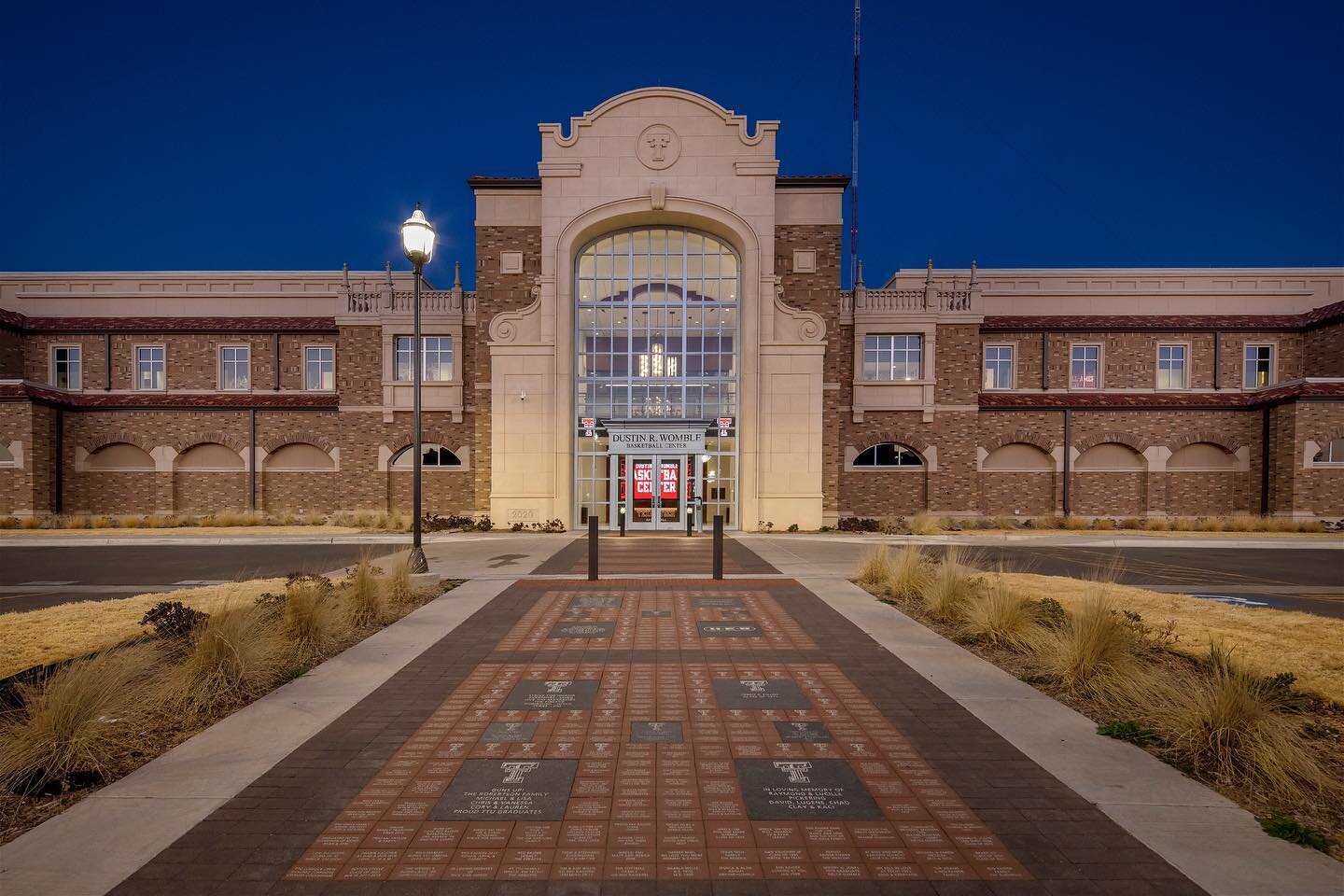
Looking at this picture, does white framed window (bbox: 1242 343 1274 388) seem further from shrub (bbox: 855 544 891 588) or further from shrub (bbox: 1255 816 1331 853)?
shrub (bbox: 1255 816 1331 853)

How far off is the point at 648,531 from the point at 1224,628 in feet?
50.1

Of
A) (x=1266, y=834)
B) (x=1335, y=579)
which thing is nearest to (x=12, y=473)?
(x=1266, y=834)

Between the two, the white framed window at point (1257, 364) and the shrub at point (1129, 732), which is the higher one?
the white framed window at point (1257, 364)

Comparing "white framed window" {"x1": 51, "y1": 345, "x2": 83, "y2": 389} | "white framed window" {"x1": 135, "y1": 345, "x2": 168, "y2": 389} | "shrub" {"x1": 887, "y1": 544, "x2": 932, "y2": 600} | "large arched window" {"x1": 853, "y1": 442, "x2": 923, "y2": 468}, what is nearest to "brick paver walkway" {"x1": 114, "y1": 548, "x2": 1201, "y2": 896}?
"shrub" {"x1": 887, "y1": 544, "x2": 932, "y2": 600}

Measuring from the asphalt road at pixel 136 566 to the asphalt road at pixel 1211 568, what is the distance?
13.7 meters

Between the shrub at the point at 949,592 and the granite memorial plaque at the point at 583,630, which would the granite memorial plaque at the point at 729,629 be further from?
the shrub at the point at 949,592

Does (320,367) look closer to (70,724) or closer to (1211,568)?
(70,724)

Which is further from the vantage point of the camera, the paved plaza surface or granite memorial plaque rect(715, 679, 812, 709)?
granite memorial plaque rect(715, 679, 812, 709)

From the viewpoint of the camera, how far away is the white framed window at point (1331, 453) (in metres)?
22.2

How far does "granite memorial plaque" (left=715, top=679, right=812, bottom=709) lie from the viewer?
497 centimetres

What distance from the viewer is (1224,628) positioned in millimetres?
7180

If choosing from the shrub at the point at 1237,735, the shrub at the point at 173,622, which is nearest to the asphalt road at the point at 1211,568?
the shrub at the point at 1237,735

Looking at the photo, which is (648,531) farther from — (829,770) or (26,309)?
(26,309)

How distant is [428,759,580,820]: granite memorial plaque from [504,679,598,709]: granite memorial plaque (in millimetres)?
946
